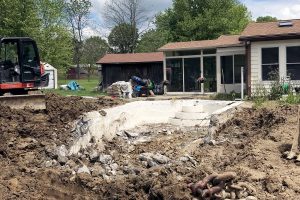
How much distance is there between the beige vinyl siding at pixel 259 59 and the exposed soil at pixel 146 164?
23.5 feet

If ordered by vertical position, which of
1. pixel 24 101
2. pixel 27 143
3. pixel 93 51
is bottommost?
pixel 27 143

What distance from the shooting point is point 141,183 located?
9.06 metres

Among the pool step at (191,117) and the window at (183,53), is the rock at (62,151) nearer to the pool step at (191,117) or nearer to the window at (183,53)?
the pool step at (191,117)

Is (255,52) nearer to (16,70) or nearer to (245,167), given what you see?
(16,70)

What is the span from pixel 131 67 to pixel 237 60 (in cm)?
995

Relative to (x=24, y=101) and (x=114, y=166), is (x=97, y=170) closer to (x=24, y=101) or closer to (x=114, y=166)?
(x=114, y=166)

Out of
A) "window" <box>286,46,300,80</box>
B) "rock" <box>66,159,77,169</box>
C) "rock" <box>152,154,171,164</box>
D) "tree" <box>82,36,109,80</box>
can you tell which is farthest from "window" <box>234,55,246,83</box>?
"tree" <box>82,36,109,80</box>

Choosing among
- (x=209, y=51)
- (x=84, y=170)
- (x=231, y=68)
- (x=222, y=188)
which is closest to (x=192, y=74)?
(x=209, y=51)

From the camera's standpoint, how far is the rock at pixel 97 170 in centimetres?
1059

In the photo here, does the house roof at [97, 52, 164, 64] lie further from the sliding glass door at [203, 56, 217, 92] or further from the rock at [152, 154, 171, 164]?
the rock at [152, 154, 171, 164]

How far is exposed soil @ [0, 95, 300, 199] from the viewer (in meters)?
8.67

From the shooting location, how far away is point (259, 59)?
21219mm

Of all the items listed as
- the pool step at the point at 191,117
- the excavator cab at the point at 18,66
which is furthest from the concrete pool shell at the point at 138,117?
the excavator cab at the point at 18,66

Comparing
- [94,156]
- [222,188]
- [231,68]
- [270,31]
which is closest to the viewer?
[222,188]
